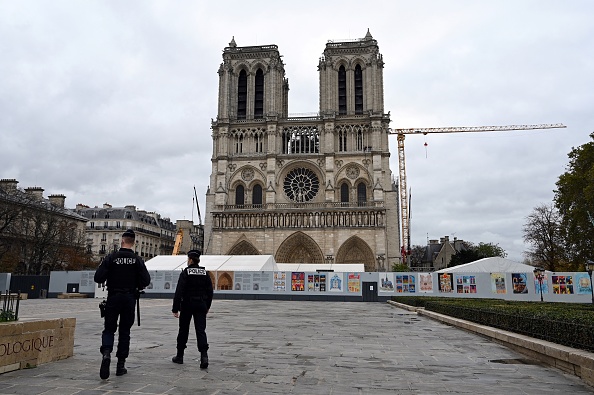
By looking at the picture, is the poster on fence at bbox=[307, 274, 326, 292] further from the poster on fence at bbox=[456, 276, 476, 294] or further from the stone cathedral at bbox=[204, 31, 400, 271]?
the stone cathedral at bbox=[204, 31, 400, 271]

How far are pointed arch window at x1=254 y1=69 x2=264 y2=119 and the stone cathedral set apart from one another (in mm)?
110

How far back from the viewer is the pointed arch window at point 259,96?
51.2 metres

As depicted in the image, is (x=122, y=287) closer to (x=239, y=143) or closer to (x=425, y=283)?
(x=425, y=283)

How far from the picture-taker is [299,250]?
47438mm

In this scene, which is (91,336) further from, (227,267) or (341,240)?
(341,240)

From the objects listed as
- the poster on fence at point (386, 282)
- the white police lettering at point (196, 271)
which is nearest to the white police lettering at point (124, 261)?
the white police lettering at point (196, 271)

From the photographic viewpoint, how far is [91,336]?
9.32 meters

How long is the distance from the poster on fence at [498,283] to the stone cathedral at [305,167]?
1755 centimetres

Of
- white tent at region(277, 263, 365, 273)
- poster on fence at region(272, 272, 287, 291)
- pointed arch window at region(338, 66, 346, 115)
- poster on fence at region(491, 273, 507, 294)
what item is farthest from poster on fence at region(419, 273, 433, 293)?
pointed arch window at region(338, 66, 346, 115)

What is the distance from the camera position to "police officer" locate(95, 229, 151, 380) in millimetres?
5555


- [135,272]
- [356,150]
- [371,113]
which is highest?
[371,113]

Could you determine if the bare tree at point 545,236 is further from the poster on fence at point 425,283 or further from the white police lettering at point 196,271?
the white police lettering at point 196,271

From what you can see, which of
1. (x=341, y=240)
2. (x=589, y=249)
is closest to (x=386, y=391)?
(x=589, y=249)

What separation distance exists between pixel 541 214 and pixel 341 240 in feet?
57.0
